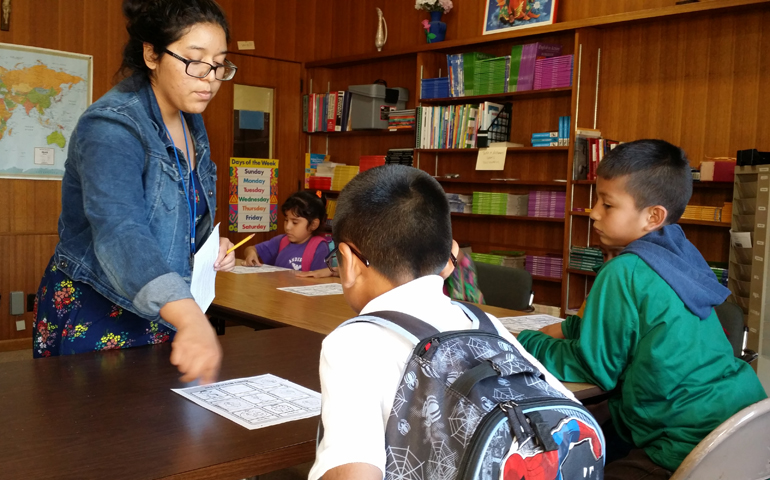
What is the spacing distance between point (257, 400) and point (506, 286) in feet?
6.63

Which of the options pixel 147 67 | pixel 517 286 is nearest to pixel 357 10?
pixel 517 286

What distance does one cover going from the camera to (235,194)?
20.2 ft

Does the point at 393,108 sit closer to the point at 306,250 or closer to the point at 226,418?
the point at 306,250

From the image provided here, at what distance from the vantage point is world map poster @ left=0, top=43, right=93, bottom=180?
4828 millimetres

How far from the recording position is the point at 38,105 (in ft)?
16.1

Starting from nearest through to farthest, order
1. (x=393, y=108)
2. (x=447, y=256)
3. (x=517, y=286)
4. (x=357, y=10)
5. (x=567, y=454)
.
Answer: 1. (x=567, y=454)
2. (x=447, y=256)
3. (x=517, y=286)
4. (x=393, y=108)
5. (x=357, y=10)

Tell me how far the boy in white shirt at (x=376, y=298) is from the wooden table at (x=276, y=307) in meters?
1.05

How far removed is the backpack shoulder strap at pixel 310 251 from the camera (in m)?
4.07

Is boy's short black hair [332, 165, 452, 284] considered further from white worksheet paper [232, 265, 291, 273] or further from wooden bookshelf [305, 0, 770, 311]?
wooden bookshelf [305, 0, 770, 311]

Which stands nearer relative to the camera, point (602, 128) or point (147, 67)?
point (147, 67)

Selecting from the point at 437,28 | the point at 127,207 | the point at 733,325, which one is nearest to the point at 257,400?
the point at 127,207

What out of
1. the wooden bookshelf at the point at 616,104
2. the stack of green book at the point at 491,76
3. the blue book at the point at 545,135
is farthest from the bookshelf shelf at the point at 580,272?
the stack of green book at the point at 491,76

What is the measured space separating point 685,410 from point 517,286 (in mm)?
1566

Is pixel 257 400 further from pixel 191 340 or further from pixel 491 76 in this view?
A: pixel 491 76
